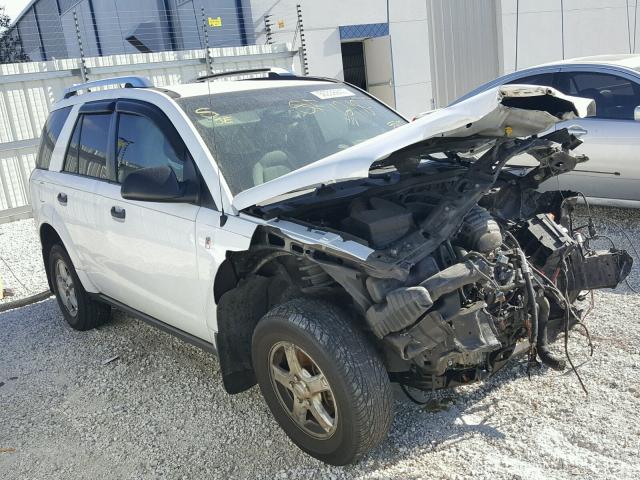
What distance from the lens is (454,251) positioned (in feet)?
10.5

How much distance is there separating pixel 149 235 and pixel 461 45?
37.8 feet

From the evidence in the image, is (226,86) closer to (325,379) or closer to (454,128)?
(454,128)

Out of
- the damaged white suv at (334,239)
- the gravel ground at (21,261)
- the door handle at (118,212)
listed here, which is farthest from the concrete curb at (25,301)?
the door handle at (118,212)

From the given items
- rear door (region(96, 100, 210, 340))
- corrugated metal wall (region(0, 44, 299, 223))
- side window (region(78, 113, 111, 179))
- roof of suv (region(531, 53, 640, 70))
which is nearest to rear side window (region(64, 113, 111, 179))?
side window (region(78, 113, 111, 179))

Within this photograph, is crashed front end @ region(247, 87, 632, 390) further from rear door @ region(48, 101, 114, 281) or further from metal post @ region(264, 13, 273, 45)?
metal post @ region(264, 13, 273, 45)

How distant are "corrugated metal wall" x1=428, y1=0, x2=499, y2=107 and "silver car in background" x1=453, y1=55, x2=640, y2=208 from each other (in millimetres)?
6935

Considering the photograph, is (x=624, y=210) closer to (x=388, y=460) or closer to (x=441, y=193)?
(x=441, y=193)

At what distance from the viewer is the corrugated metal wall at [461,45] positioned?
13.4 meters

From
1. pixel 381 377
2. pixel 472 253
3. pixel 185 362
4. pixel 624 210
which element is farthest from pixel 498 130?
pixel 624 210

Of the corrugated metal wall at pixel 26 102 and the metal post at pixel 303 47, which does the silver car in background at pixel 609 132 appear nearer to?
the corrugated metal wall at pixel 26 102

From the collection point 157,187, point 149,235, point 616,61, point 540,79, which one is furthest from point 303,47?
point 157,187

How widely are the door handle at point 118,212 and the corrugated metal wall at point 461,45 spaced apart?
1069 cm

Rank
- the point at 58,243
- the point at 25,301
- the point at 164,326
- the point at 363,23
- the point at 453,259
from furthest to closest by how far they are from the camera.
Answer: the point at 363,23, the point at 25,301, the point at 58,243, the point at 164,326, the point at 453,259

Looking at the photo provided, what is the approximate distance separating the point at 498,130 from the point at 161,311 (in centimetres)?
229
